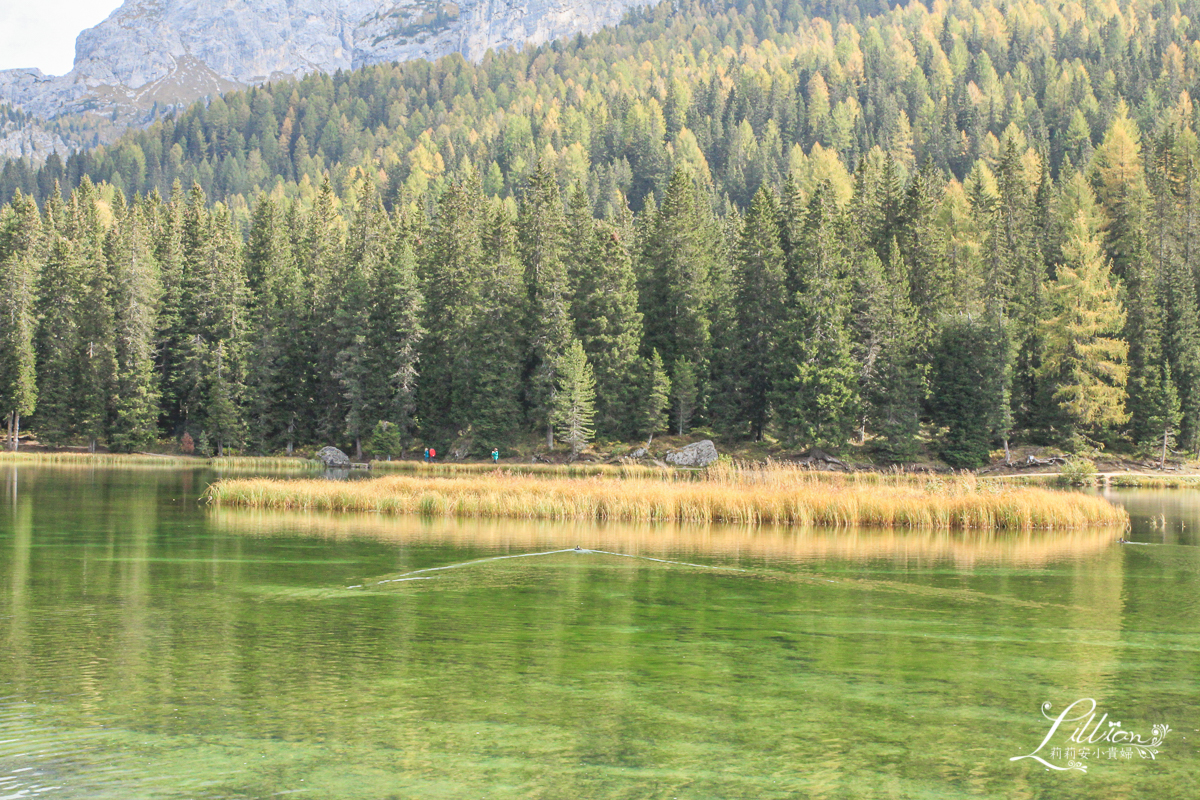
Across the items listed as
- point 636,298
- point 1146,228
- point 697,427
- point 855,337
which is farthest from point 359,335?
point 1146,228

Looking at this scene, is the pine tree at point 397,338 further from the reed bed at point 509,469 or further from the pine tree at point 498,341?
the reed bed at point 509,469

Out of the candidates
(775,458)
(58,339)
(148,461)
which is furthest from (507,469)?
(58,339)

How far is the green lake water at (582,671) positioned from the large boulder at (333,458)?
51009 mm

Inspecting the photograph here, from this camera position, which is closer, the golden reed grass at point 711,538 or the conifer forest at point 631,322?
the golden reed grass at point 711,538

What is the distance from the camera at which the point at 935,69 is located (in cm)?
19488

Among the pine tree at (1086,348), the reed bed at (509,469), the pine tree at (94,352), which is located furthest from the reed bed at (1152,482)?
the pine tree at (94,352)

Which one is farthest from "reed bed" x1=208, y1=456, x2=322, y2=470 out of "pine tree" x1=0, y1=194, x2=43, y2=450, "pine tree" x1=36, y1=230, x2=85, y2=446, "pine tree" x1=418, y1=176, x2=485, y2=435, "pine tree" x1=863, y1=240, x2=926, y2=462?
"pine tree" x1=863, y1=240, x2=926, y2=462

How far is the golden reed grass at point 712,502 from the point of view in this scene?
3422 centimetres

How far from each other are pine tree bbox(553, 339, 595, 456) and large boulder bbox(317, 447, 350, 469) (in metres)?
16.3

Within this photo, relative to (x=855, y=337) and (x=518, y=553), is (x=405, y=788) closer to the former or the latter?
(x=518, y=553)

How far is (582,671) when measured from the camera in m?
14.3

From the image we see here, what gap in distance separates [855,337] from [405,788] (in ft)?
226

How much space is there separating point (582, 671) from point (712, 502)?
71.2 feet

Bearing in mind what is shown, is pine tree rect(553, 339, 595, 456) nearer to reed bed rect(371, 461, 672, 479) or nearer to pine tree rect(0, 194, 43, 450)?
reed bed rect(371, 461, 672, 479)
